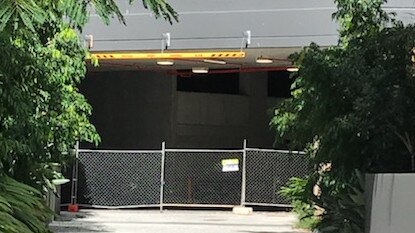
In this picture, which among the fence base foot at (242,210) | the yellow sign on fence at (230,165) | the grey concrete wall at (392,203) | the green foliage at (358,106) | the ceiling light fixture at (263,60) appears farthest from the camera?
the yellow sign on fence at (230,165)

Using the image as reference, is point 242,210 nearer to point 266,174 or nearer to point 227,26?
point 266,174

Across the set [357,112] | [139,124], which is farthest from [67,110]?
[139,124]

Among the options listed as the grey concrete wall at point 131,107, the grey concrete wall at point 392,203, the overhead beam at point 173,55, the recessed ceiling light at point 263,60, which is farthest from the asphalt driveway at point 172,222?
the grey concrete wall at point 392,203

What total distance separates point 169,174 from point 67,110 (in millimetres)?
10375

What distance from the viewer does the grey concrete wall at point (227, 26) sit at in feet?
54.4

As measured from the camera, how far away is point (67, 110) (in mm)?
10508

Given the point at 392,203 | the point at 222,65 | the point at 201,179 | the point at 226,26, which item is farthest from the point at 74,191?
the point at 392,203

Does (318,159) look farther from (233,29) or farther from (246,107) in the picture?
(246,107)

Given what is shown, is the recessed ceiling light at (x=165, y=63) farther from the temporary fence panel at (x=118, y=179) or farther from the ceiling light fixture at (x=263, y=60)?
the temporary fence panel at (x=118, y=179)

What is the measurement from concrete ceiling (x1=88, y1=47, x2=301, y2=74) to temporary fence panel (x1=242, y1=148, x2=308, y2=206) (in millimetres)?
2512

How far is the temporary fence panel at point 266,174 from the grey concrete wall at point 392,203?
11712 mm

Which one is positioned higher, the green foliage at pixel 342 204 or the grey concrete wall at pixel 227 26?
the grey concrete wall at pixel 227 26

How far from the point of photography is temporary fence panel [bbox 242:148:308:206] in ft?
66.0

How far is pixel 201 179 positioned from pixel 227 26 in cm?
558
